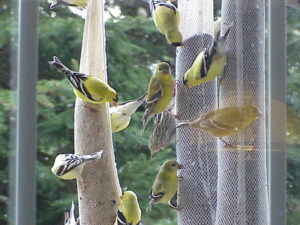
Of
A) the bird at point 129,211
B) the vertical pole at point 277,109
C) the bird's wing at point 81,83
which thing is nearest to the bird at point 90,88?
the bird's wing at point 81,83

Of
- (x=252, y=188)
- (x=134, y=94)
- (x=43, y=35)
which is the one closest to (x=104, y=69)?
(x=134, y=94)

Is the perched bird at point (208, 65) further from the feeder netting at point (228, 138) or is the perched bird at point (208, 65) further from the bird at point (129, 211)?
the bird at point (129, 211)

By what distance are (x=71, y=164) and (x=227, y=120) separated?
363 mm

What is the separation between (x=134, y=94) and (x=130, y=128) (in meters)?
0.10

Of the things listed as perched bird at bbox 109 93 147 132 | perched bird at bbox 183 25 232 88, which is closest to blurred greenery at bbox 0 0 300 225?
perched bird at bbox 109 93 147 132

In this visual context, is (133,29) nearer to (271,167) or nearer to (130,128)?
(130,128)

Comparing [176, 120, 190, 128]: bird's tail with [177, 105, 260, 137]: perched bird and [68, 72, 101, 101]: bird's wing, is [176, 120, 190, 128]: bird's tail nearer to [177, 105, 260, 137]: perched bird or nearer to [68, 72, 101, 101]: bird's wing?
[177, 105, 260, 137]: perched bird

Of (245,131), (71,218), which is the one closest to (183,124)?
(245,131)

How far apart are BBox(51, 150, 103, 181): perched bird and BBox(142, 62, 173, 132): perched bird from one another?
0.15 m

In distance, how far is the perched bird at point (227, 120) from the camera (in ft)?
3.54

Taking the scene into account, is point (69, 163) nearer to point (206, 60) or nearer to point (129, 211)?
point (129, 211)

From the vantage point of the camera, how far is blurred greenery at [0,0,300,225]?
4.06ft

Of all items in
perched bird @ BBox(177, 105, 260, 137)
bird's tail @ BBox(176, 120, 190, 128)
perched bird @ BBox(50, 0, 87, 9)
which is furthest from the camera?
perched bird @ BBox(50, 0, 87, 9)

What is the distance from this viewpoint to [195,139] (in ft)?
3.92
